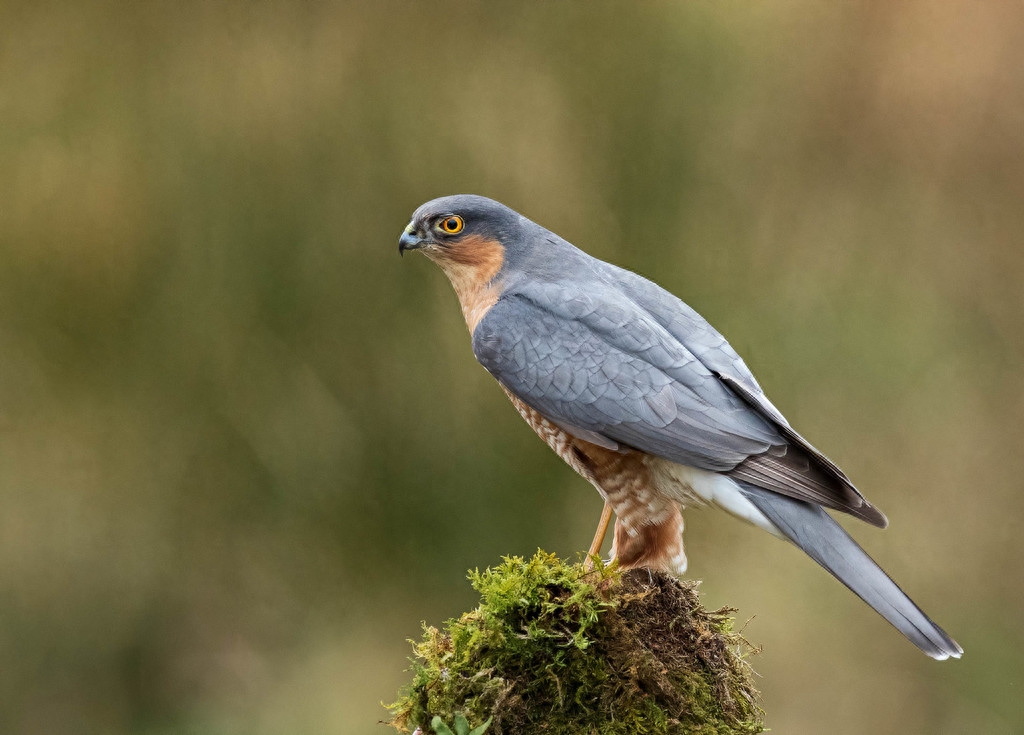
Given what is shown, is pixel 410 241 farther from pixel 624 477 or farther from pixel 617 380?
pixel 624 477

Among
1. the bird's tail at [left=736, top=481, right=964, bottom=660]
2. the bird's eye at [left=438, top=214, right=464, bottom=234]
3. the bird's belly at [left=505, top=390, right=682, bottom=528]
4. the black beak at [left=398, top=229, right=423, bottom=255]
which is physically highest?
the bird's eye at [left=438, top=214, right=464, bottom=234]

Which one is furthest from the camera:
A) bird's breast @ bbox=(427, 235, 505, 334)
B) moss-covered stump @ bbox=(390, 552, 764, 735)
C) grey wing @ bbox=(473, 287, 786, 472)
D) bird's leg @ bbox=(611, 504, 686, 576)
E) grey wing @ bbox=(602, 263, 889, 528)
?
bird's breast @ bbox=(427, 235, 505, 334)

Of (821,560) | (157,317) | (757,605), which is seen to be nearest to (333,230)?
(157,317)

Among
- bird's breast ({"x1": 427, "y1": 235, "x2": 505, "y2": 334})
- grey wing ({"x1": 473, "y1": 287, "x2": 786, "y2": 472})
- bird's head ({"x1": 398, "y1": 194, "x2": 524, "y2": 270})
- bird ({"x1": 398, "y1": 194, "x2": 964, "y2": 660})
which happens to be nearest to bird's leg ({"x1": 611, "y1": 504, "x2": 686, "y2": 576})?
bird ({"x1": 398, "y1": 194, "x2": 964, "y2": 660})

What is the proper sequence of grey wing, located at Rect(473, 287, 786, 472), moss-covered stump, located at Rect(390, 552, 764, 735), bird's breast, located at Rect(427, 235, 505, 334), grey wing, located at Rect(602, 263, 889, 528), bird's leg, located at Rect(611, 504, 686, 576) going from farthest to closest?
bird's breast, located at Rect(427, 235, 505, 334) → bird's leg, located at Rect(611, 504, 686, 576) → grey wing, located at Rect(473, 287, 786, 472) → grey wing, located at Rect(602, 263, 889, 528) → moss-covered stump, located at Rect(390, 552, 764, 735)

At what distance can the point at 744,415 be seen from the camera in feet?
9.40

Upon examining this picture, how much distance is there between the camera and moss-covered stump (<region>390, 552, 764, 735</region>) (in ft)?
7.75

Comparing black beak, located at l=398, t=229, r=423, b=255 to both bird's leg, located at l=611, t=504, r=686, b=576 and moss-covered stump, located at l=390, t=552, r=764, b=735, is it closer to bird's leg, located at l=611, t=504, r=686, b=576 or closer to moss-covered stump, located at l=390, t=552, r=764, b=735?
bird's leg, located at l=611, t=504, r=686, b=576

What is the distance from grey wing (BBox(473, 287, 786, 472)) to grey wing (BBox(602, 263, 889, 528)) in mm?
33

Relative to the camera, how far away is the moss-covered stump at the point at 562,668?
2.36 m

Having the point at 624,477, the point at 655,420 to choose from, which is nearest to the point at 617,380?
the point at 655,420

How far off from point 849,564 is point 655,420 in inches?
25.7

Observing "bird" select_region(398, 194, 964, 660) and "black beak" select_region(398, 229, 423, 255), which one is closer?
"bird" select_region(398, 194, 964, 660)

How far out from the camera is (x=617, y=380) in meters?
2.91
